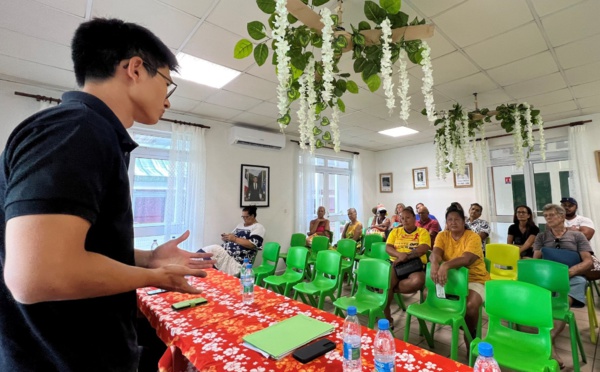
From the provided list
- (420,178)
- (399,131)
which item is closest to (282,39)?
(399,131)

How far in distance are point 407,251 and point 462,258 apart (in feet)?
2.59

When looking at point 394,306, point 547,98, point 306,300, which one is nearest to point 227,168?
point 306,300

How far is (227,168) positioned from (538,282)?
14.0 feet

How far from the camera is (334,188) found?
6.42 metres

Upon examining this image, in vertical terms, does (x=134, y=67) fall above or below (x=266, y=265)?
above

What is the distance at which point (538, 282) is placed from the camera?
2.30m

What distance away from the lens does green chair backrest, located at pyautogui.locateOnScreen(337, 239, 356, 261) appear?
3692mm

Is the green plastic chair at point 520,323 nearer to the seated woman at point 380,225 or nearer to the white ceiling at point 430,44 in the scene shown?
the white ceiling at point 430,44

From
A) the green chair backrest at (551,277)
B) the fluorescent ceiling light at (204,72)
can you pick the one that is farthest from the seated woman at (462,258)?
the fluorescent ceiling light at (204,72)

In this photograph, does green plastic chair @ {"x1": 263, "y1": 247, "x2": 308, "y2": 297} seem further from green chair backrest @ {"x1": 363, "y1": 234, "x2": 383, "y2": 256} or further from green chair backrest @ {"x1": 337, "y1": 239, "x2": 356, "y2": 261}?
green chair backrest @ {"x1": 363, "y1": 234, "x2": 383, "y2": 256}

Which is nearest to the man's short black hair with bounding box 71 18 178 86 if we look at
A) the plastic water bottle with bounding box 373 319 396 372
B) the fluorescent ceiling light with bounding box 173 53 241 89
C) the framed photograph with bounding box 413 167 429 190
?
the plastic water bottle with bounding box 373 319 396 372

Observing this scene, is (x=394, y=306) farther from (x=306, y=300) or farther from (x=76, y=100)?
(x=76, y=100)

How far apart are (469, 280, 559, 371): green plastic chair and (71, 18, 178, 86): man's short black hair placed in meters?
2.26

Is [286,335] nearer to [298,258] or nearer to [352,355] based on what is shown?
[352,355]
